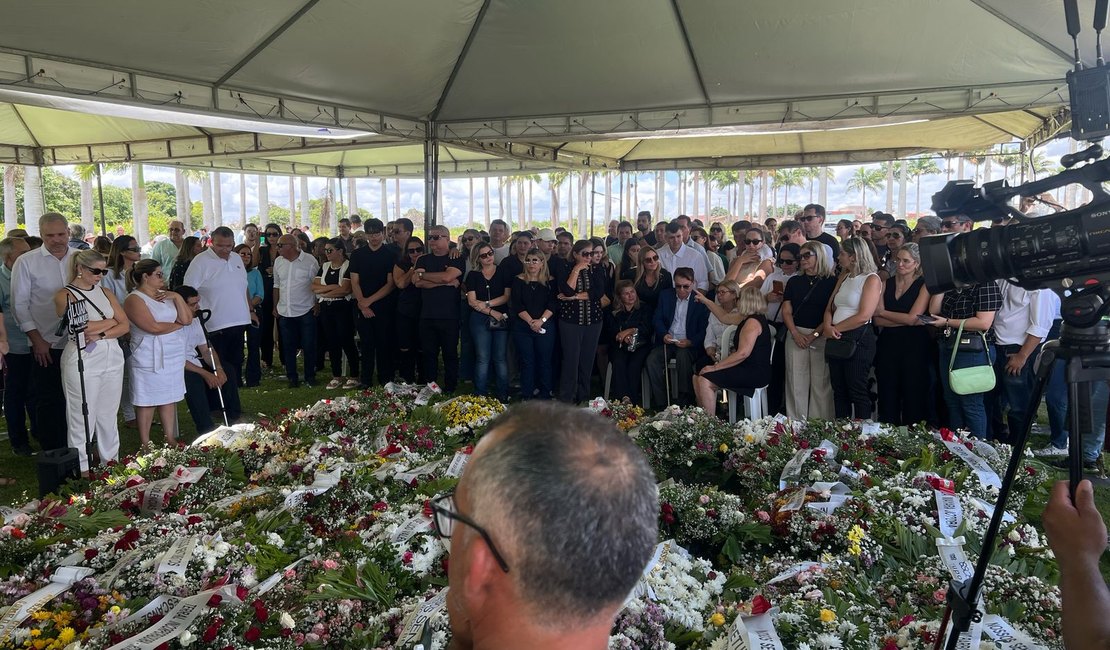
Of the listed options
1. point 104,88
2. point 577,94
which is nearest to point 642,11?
point 577,94

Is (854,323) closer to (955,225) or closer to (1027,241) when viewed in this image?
(955,225)

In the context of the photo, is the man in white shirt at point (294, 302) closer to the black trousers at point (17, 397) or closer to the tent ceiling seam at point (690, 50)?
the black trousers at point (17, 397)

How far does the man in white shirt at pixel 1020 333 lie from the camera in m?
5.64

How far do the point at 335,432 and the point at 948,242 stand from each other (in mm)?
3988

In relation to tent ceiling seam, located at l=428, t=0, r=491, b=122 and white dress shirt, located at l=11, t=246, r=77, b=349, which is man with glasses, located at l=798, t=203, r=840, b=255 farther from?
white dress shirt, located at l=11, t=246, r=77, b=349

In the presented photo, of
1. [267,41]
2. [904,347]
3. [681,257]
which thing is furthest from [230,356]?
[904,347]

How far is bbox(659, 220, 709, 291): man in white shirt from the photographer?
824 cm

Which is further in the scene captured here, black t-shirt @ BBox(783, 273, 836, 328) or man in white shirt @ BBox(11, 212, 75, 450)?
black t-shirt @ BBox(783, 273, 836, 328)

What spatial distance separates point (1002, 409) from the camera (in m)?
6.75

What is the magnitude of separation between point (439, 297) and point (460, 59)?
131 inches

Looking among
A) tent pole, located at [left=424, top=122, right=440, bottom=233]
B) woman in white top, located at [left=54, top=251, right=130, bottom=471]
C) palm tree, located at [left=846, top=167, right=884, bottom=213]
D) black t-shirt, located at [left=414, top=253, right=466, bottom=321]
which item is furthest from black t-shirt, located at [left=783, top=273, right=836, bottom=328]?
palm tree, located at [left=846, top=167, right=884, bottom=213]

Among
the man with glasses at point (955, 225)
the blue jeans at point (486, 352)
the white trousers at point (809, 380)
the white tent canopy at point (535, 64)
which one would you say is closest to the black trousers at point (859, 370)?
the white trousers at point (809, 380)

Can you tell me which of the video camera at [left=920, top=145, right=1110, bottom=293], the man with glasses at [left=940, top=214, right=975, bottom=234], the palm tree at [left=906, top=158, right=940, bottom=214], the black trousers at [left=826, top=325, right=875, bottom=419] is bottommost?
the black trousers at [left=826, top=325, right=875, bottom=419]

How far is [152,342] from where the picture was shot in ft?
18.1
